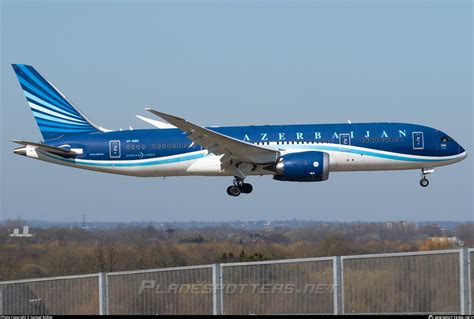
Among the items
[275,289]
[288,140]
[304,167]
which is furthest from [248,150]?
[275,289]

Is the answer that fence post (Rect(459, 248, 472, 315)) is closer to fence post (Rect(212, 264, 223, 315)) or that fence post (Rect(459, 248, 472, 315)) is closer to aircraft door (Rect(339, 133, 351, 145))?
fence post (Rect(212, 264, 223, 315))

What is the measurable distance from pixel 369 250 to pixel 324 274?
12.9 meters

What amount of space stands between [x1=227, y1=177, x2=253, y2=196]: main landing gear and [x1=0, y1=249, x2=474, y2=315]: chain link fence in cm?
2214

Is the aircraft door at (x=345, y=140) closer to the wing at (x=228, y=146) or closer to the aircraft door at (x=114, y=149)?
the wing at (x=228, y=146)

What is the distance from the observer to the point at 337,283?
1655cm

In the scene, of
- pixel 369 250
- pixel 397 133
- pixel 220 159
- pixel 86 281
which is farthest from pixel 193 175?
pixel 86 281

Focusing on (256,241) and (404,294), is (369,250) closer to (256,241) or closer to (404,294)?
→ (256,241)

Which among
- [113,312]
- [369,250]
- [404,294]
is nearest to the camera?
[404,294]

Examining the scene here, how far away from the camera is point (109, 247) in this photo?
29453 mm

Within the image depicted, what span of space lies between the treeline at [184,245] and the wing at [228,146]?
12.8 feet

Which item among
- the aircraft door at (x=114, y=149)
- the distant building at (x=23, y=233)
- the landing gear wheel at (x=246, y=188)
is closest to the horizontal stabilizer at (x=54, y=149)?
the aircraft door at (x=114, y=149)

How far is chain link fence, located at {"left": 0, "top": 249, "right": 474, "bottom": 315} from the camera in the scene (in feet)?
52.6

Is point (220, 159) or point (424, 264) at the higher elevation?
point (220, 159)

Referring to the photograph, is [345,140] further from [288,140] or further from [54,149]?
[54,149]
